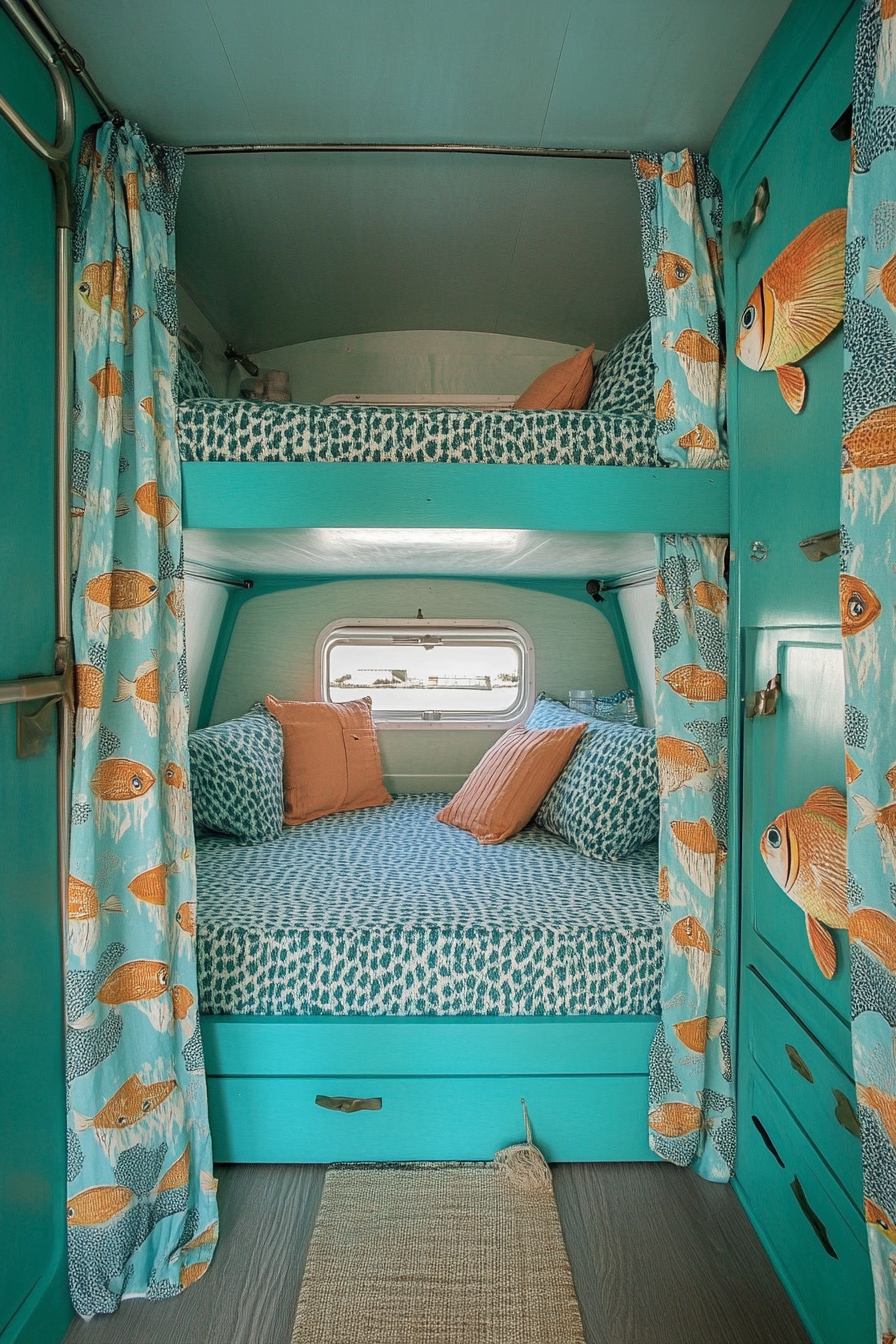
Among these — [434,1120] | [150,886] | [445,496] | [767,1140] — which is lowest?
[434,1120]

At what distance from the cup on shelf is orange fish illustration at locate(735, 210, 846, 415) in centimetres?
175


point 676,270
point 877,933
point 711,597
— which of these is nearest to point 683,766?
point 711,597

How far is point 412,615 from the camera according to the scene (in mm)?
3314

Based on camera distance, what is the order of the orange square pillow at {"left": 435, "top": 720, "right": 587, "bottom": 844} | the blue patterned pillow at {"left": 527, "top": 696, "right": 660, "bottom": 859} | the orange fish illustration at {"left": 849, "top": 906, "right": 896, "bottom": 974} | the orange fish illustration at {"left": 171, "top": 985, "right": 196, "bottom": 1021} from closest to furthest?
the orange fish illustration at {"left": 849, "top": 906, "right": 896, "bottom": 974} < the orange fish illustration at {"left": 171, "top": 985, "right": 196, "bottom": 1021} < the blue patterned pillow at {"left": 527, "top": 696, "right": 660, "bottom": 859} < the orange square pillow at {"left": 435, "top": 720, "right": 587, "bottom": 844}

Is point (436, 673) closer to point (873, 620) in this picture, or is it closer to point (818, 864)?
point (818, 864)

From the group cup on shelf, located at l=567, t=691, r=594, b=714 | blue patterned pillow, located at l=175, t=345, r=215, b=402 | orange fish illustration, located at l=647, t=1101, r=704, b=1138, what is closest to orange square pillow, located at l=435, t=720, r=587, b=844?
cup on shelf, located at l=567, t=691, r=594, b=714

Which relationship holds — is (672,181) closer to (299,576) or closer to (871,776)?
(871,776)

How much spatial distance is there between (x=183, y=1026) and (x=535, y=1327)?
96 centimetres

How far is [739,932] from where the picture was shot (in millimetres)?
1890

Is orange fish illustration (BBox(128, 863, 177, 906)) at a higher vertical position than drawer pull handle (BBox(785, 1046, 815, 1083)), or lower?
higher

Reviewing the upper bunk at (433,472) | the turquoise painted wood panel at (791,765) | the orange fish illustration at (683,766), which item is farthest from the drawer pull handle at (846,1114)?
the upper bunk at (433,472)

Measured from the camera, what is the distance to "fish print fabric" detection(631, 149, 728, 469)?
1896 millimetres

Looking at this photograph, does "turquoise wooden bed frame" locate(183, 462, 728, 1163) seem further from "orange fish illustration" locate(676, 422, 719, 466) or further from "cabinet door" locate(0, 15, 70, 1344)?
"cabinet door" locate(0, 15, 70, 1344)

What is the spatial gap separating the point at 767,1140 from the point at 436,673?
2113 millimetres
